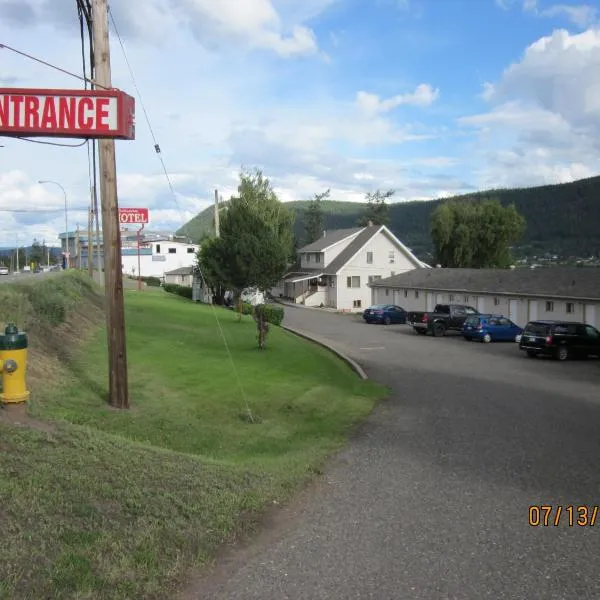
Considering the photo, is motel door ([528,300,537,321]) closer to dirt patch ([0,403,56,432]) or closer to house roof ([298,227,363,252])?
house roof ([298,227,363,252])

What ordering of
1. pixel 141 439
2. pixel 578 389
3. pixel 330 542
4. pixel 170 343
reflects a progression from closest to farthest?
pixel 330 542
pixel 141 439
pixel 578 389
pixel 170 343

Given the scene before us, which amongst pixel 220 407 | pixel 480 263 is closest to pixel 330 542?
pixel 220 407

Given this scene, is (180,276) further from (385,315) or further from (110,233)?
(110,233)

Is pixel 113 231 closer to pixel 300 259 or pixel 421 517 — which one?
pixel 421 517

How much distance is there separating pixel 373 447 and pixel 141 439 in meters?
3.33

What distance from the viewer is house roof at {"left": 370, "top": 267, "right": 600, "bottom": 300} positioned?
124 ft

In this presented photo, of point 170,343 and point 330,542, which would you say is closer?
point 330,542

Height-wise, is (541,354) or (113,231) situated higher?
(113,231)

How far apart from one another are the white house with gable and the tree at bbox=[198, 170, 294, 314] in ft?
62.9

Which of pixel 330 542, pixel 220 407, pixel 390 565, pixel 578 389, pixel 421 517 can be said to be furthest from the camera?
pixel 578 389

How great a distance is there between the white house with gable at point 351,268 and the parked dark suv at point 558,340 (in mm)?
36450

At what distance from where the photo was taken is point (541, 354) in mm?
28766
